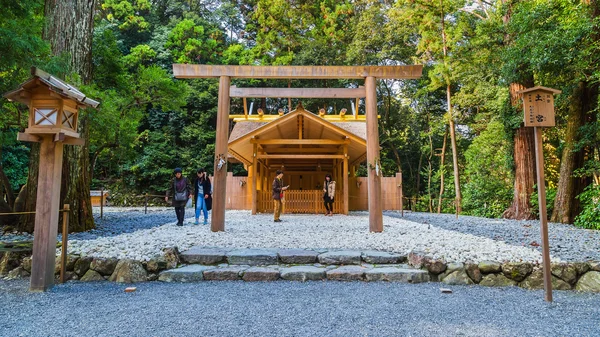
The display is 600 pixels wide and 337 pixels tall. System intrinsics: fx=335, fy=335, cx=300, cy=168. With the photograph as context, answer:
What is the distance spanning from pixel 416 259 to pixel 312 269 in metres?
1.40

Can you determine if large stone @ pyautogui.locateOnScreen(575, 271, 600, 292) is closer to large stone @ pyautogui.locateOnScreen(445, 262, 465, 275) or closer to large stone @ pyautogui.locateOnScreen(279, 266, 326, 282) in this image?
large stone @ pyautogui.locateOnScreen(445, 262, 465, 275)

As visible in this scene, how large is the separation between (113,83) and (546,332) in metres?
10.2

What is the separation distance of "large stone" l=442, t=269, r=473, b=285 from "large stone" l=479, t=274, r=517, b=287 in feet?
0.56

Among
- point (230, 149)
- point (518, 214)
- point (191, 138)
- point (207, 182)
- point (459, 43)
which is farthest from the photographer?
point (191, 138)

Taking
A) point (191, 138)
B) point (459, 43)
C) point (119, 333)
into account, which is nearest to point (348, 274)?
point (119, 333)

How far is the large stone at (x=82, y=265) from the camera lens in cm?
427

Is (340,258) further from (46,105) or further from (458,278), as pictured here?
(46,105)

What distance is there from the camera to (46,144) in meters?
3.80

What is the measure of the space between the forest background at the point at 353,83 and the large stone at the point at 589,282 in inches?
201

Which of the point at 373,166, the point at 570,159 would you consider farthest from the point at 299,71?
the point at 570,159

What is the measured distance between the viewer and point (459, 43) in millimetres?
16344

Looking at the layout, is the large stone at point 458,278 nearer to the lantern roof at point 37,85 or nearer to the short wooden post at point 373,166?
the short wooden post at point 373,166

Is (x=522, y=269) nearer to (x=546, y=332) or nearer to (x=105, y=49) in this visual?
(x=546, y=332)

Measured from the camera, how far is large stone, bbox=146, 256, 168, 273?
4281 millimetres
